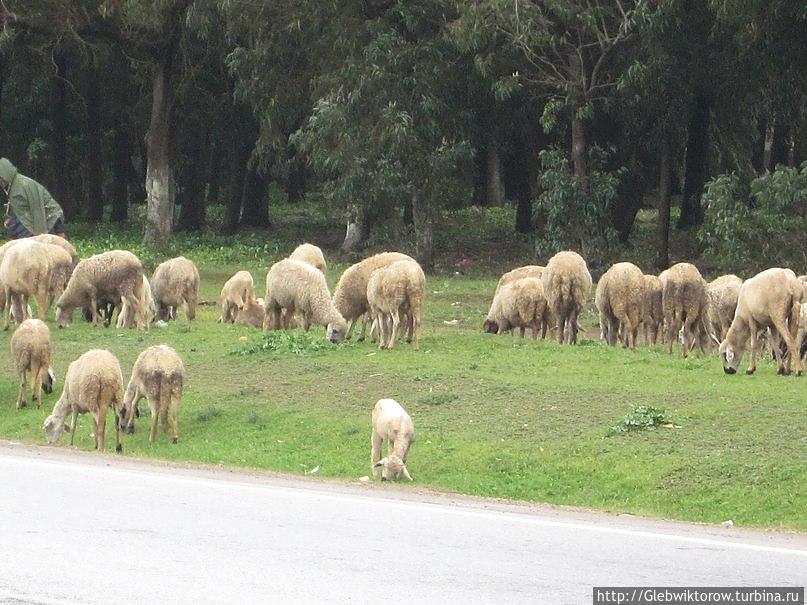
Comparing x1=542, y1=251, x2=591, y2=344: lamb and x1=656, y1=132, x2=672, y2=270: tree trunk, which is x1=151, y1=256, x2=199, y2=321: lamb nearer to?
x1=542, y1=251, x2=591, y2=344: lamb

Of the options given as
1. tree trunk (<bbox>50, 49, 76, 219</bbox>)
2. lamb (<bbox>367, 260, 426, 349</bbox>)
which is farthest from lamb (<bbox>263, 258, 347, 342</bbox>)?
tree trunk (<bbox>50, 49, 76, 219</bbox>)

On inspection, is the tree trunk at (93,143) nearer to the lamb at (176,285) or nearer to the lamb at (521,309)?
the lamb at (176,285)

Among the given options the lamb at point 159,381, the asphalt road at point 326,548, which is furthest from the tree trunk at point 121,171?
the asphalt road at point 326,548

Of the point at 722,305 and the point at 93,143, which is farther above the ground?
the point at 93,143

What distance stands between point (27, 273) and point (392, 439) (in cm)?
1006

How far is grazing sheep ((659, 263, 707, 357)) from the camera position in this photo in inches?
811

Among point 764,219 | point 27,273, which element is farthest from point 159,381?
point 764,219

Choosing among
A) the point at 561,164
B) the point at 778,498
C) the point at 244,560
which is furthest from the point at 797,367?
the point at 561,164

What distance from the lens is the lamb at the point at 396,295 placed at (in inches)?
757

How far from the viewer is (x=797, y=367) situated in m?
16.8

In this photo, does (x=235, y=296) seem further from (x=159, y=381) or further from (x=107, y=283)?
(x=159, y=381)

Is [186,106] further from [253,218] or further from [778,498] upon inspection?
[778,498]

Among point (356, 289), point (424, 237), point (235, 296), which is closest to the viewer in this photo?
point (356, 289)

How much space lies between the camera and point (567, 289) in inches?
815
